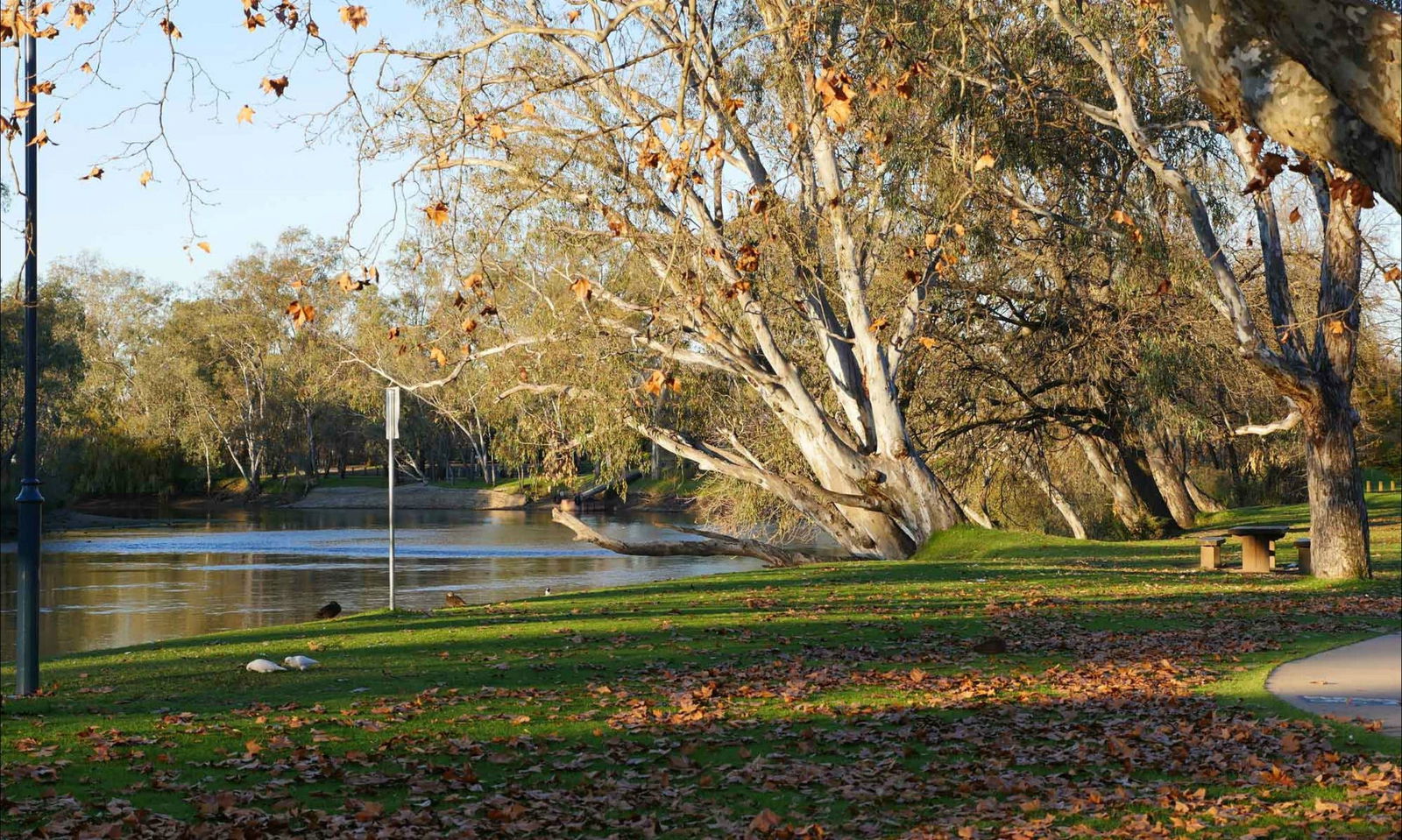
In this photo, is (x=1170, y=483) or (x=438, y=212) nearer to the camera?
(x=438, y=212)

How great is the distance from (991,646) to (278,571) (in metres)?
22.0

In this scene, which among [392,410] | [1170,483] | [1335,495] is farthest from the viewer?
[1170,483]

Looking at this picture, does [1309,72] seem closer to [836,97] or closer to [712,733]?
[836,97]

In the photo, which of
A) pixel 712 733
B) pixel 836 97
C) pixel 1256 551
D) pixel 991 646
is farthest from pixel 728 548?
pixel 836 97

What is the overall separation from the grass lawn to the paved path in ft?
0.73

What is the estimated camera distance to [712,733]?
25.7 feet

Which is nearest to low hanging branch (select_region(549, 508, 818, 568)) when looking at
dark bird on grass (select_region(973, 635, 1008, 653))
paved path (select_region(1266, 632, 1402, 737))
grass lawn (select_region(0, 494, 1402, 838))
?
grass lawn (select_region(0, 494, 1402, 838))

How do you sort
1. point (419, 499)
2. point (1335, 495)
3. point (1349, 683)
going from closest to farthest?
point (1349, 683) < point (1335, 495) < point (419, 499)

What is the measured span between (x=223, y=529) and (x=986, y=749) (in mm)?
44225

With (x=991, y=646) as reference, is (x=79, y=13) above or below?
above

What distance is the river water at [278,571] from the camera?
20625 millimetres

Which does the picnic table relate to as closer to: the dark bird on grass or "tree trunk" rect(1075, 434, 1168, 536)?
the dark bird on grass

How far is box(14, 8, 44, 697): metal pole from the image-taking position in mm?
8656

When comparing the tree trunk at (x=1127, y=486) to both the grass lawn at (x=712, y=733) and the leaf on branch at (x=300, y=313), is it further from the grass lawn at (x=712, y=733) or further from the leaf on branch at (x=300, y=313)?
the leaf on branch at (x=300, y=313)
